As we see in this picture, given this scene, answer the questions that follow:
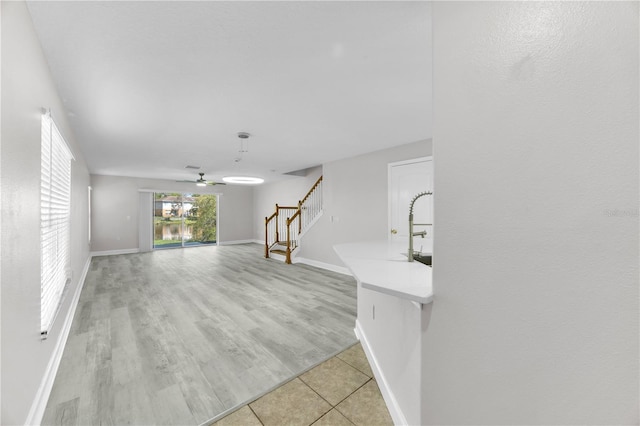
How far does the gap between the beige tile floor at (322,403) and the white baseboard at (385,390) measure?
44mm

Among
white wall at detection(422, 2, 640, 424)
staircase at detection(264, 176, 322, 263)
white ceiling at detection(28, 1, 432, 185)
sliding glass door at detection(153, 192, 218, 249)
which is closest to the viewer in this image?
white wall at detection(422, 2, 640, 424)

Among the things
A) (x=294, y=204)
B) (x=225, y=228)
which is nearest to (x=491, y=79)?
(x=294, y=204)

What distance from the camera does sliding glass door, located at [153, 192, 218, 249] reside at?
909 centimetres

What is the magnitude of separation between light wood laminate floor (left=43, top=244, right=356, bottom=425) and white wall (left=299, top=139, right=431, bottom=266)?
1.01 m

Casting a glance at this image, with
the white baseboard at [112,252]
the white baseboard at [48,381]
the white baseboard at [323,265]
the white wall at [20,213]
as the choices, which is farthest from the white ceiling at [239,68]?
the white baseboard at [112,252]

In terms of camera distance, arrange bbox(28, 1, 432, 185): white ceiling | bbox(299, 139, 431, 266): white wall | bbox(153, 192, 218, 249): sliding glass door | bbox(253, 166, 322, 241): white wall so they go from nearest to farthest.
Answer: bbox(28, 1, 432, 185): white ceiling
bbox(299, 139, 431, 266): white wall
bbox(253, 166, 322, 241): white wall
bbox(153, 192, 218, 249): sliding glass door

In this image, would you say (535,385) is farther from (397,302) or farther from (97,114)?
(97,114)

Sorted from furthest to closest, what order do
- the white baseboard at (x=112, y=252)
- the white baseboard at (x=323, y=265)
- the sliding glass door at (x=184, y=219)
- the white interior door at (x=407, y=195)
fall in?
1. the sliding glass door at (x=184, y=219)
2. the white baseboard at (x=112, y=252)
3. the white baseboard at (x=323, y=265)
4. the white interior door at (x=407, y=195)

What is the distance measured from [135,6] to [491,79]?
6.06 feet

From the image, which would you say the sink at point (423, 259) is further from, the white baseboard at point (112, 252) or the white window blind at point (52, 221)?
the white baseboard at point (112, 252)

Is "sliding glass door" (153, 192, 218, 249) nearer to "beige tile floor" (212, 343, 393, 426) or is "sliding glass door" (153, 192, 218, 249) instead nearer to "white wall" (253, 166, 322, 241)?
"white wall" (253, 166, 322, 241)

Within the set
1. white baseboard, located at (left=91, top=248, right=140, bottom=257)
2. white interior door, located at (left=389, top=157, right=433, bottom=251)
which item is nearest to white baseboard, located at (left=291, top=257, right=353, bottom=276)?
white interior door, located at (left=389, top=157, right=433, bottom=251)

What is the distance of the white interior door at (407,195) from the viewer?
400cm

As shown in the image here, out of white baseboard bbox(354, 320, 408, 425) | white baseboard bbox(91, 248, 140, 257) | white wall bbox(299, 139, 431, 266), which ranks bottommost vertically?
white baseboard bbox(354, 320, 408, 425)
